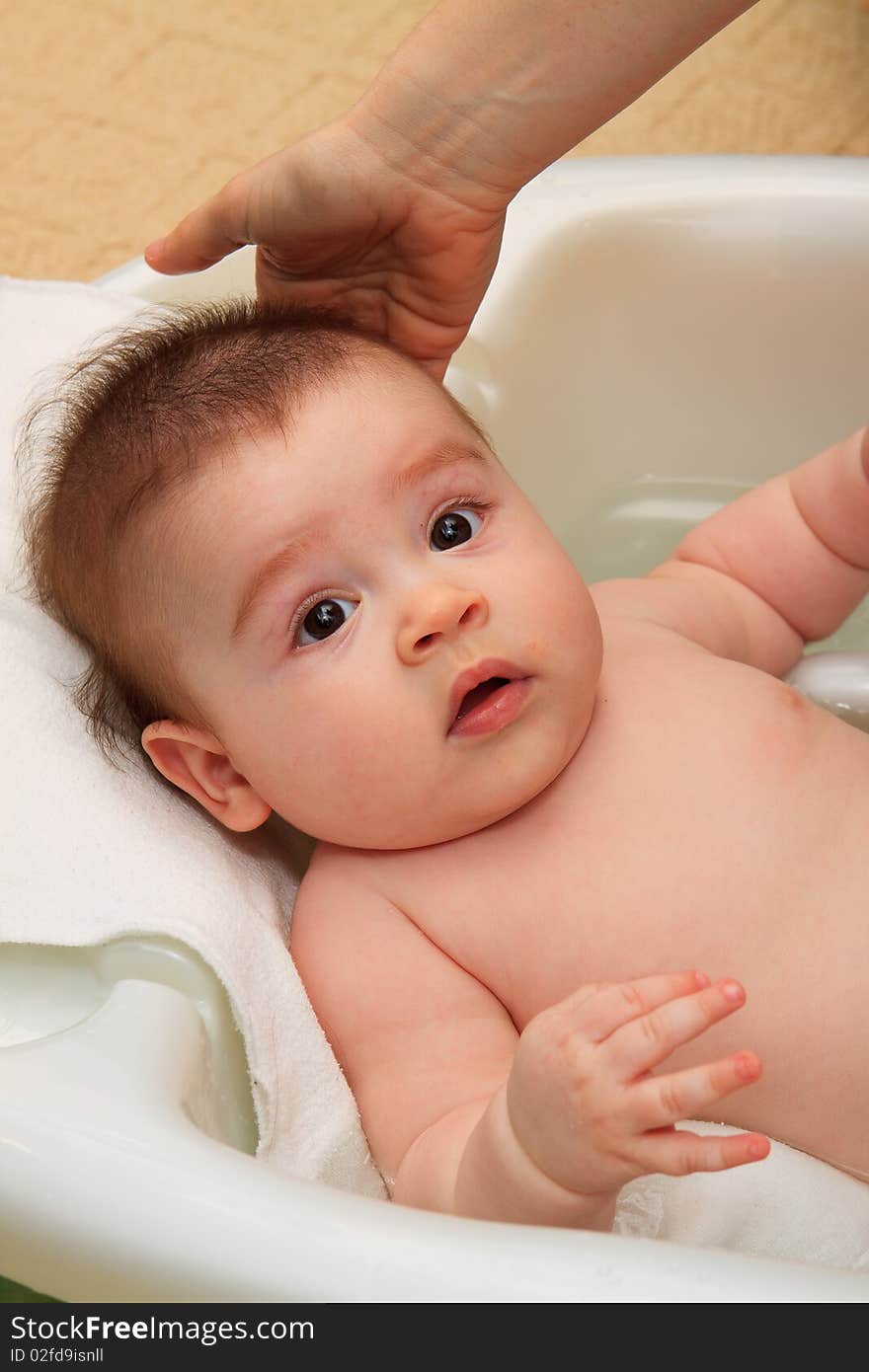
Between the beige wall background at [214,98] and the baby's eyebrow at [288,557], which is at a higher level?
the baby's eyebrow at [288,557]

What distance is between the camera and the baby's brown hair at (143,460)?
736 millimetres

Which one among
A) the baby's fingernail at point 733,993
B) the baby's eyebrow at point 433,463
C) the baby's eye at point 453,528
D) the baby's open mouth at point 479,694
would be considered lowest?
the baby's open mouth at point 479,694

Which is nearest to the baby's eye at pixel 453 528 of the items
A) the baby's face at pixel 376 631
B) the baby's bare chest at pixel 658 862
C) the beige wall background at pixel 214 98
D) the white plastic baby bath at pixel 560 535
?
the baby's face at pixel 376 631

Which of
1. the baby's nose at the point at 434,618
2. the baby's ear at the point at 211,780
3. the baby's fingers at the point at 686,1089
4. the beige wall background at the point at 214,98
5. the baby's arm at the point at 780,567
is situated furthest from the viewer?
the beige wall background at the point at 214,98

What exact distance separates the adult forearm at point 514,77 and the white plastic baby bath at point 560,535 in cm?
23

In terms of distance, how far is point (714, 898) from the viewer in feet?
2.41

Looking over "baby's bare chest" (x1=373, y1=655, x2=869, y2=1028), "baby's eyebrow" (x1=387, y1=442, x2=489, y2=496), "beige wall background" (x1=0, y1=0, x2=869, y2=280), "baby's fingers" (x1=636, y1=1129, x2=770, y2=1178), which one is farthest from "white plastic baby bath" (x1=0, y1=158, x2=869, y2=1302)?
"beige wall background" (x1=0, y1=0, x2=869, y2=280)

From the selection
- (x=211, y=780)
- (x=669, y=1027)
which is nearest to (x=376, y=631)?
(x=211, y=780)

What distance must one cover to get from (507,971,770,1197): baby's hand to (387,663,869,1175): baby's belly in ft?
0.53

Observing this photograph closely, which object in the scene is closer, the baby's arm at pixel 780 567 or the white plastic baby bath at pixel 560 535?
the white plastic baby bath at pixel 560 535

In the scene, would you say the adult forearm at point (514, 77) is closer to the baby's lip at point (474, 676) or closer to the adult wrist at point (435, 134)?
the adult wrist at point (435, 134)

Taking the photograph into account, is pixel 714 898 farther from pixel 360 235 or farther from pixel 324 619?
pixel 360 235

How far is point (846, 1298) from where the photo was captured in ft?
1.71

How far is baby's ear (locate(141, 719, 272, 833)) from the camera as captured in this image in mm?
780
